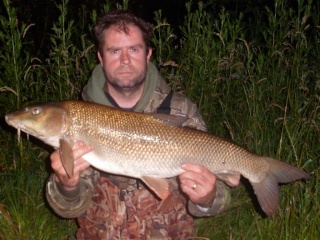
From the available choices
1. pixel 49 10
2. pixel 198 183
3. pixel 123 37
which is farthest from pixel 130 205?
pixel 49 10

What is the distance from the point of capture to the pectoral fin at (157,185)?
124 inches

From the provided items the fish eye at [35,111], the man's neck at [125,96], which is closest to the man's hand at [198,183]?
the man's neck at [125,96]

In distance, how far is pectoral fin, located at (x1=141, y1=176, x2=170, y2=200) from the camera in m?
3.15

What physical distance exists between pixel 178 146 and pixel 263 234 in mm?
1056

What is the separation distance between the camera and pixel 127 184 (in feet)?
12.0

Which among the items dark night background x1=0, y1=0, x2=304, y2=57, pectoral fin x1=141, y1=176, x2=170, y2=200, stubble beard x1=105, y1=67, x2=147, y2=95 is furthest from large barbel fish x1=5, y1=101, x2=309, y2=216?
dark night background x1=0, y1=0, x2=304, y2=57

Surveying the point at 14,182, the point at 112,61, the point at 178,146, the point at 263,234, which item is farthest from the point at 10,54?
the point at 263,234

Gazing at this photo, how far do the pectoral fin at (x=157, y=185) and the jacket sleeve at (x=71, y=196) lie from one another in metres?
0.55

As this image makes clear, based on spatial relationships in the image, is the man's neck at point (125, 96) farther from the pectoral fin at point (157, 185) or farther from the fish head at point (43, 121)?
the pectoral fin at point (157, 185)

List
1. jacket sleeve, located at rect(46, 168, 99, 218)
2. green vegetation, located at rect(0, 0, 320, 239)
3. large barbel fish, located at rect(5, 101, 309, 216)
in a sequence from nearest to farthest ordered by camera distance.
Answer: large barbel fish, located at rect(5, 101, 309, 216) < jacket sleeve, located at rect(46, 168, 99, 218) < green vegetation, located at rect(0, 0, 320, 239)

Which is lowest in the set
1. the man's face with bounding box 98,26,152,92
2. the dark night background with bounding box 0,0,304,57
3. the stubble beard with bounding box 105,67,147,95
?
the dark night background with bounding box 0,0,304,57

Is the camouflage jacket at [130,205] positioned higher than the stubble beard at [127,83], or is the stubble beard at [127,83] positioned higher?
the stubble beard at [127,83]

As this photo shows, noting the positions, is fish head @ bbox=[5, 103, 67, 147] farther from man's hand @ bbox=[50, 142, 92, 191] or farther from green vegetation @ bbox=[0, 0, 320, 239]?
green vegetation @ bbox=[0, 0, 320, 239]

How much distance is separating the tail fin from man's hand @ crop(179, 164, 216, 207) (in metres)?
0.29
